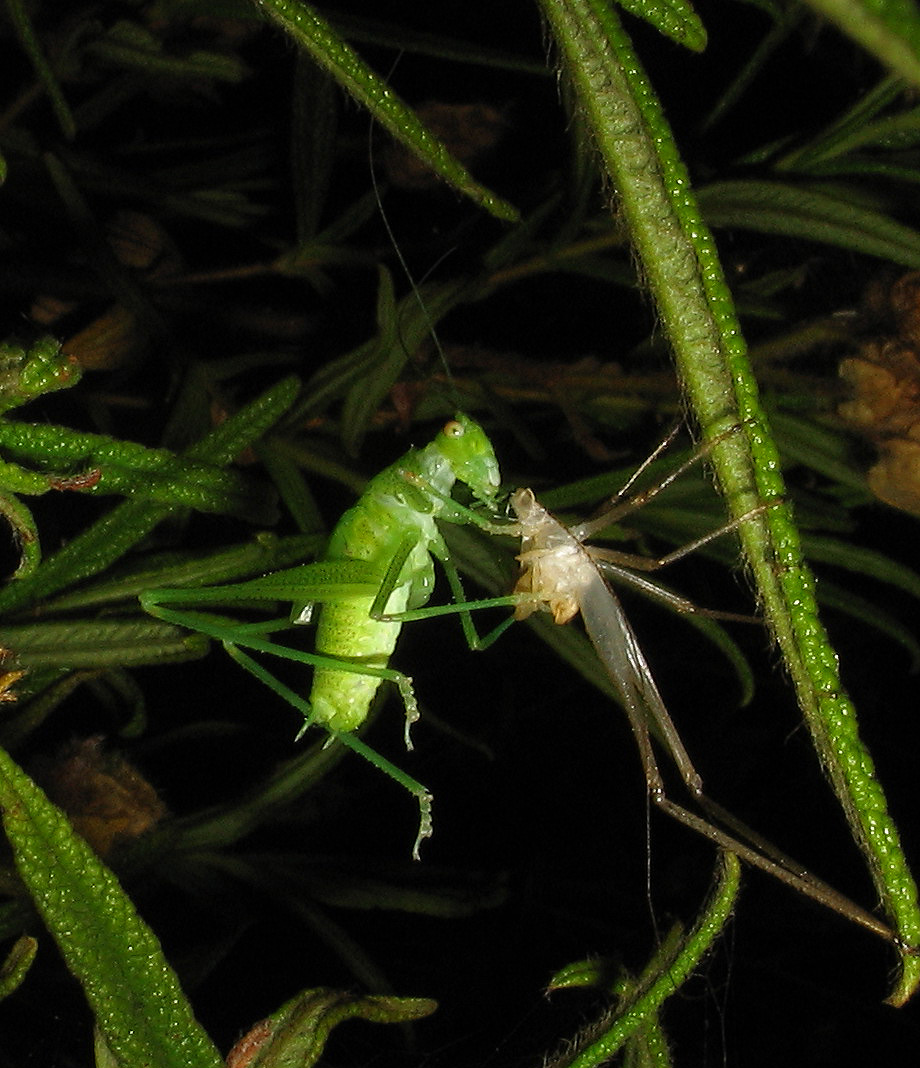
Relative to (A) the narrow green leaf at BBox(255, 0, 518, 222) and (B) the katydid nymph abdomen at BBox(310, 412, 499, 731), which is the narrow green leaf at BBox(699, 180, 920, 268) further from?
(A) the narrow green leaf at BBox(255, 0, 518, 222)

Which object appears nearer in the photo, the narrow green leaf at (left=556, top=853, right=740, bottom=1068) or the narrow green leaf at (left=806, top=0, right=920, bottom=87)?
the narrow green leaf at (left=806, top=0, right=920, bottom=87)

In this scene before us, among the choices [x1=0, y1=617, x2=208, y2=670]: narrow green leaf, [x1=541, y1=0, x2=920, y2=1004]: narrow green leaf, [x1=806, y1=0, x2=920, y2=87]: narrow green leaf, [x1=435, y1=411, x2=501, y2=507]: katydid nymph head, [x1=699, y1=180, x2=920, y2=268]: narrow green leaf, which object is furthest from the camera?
[x1=435, y1=411, x2=501, y2=507]: katydid nymph head

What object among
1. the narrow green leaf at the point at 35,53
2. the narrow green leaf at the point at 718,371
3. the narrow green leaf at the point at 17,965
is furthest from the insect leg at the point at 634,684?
the narrow green leaf at the point at 35,53

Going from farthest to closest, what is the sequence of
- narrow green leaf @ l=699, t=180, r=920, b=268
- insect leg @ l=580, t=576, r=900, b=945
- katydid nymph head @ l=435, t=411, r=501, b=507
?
katydid nymph head @ l=435, t=411, r=501, b=507
insect leg @ l=580, t=576, r=900, b=945
narrow green leaf @ l=699, t=180, r=920, b=268

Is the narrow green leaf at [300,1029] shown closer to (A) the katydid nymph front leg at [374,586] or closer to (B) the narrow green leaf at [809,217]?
(A) the katydid nymph front leg at [374,586]

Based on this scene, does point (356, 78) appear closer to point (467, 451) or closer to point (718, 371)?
point (718, 371)

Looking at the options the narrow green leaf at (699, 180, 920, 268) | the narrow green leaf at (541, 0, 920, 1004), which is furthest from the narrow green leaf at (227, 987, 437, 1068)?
the narrow green leaf at (699, 180, 920, 268)

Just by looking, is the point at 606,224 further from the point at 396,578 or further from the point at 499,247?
the point at 396,578

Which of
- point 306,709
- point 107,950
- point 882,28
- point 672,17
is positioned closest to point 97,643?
point 306,709
